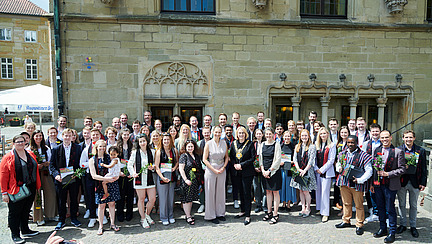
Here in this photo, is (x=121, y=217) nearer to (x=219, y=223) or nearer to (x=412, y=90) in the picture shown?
(x=219, y=223)

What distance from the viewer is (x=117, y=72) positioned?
822cm

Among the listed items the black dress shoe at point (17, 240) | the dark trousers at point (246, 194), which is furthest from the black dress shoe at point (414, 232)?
the black dress shoe at point (17, 240)

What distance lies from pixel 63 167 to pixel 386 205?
5.59 m

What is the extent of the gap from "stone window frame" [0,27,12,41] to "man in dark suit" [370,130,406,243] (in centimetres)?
3938

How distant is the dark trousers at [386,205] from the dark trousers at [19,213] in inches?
227

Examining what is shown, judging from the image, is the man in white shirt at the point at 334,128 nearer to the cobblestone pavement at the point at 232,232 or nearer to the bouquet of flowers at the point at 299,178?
the bouquet of flowers at the point at 299,178

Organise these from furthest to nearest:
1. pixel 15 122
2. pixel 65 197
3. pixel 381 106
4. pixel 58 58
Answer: pixel 15 122 < pixel 381 106 < pixel 58 58 < pixel 65 197

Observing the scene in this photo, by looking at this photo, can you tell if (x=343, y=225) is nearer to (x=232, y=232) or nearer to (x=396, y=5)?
(x=232, y=232)

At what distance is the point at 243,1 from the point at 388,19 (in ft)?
14.7

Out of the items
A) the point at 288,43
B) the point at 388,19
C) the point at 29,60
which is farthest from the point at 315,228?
the point at 29,60

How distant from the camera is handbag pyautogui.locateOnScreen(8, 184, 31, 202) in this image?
4625 millimetres

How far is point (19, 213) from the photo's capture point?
4781 millimetres

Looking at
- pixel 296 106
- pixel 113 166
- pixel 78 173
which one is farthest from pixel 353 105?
pixel 78 173

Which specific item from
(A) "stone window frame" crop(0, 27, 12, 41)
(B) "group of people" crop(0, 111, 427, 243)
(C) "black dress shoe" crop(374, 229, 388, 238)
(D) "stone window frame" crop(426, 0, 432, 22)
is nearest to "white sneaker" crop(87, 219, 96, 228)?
(B) "group of people" crop(0, 111, 427, 243)
